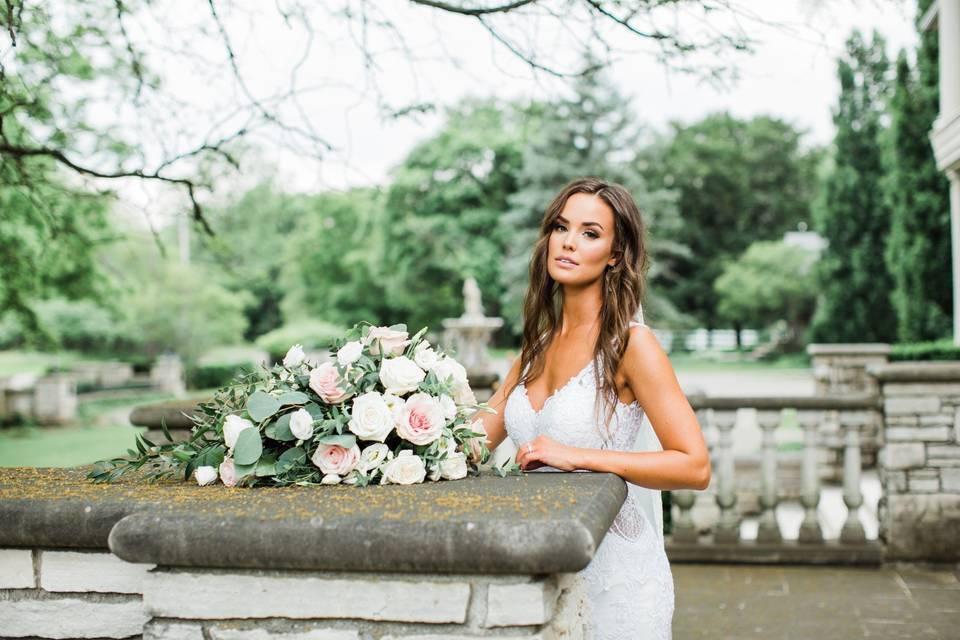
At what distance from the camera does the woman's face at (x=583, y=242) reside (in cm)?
246

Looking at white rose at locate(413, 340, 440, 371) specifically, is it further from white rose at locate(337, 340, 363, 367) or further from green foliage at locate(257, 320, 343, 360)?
green foliage at locate(257, 320, 343, 360)

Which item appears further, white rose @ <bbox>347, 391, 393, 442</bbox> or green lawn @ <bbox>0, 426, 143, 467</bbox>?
green lawn @ <bbox>0, 426, 143, 467</bbox>

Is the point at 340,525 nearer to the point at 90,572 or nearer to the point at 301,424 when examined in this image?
the point at 301,424

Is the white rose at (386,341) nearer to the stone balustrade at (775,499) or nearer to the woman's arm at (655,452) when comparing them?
the woman's arm at (655,452)

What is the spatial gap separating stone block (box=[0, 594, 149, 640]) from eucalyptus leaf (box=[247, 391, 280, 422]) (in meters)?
0.46

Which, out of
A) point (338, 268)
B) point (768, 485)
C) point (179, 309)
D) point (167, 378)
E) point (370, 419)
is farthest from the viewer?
point (338, 268)

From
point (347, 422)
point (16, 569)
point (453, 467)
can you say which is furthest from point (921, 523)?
point (16, 569)

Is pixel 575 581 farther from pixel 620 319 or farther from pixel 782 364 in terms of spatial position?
pixel 782 364

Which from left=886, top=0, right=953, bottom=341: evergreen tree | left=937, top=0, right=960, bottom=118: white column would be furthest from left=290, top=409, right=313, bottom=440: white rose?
left=886, top=0, right=953, bottom=341: evergreen tree

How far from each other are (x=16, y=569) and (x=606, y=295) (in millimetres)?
1603

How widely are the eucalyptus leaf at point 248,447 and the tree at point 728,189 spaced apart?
42242 mm

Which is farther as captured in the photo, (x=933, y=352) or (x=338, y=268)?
(x=338, y=268)

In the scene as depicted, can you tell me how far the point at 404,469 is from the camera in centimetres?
193

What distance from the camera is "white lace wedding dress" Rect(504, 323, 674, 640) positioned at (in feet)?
7.76
